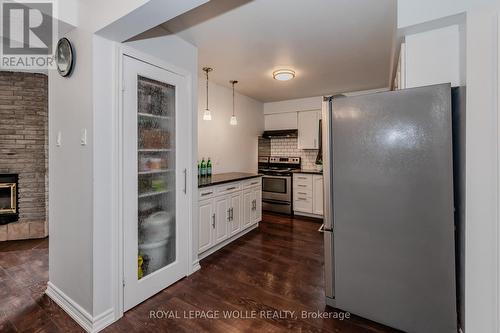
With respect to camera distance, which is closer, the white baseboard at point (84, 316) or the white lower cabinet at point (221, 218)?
the white baseboard at point (84, 316)

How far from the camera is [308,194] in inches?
191

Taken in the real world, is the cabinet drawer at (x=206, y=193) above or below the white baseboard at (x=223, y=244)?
above

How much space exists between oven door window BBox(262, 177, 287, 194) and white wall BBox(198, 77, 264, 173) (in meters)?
0.51

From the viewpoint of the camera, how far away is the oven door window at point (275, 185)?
5016 millimetres

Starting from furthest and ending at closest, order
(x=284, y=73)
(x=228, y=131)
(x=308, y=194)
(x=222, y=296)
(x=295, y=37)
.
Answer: (x=308, y=194), (x=228, y=131), (x=284, y=73), (x=295, y=37), (x=222, y=296)

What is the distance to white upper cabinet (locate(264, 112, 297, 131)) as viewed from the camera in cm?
539

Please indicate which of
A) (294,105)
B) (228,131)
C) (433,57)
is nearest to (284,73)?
(228,131)

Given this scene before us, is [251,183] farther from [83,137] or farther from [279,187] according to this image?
[83,137]

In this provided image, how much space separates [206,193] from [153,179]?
0.77 m

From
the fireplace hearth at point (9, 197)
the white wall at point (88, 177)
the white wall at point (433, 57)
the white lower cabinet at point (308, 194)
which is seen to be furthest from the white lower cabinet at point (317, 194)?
the fireplace hearth at point (9, 197)

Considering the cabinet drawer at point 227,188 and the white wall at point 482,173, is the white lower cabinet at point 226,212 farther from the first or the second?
the white wall at point 482,173

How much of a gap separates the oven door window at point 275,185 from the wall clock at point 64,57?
154 inches

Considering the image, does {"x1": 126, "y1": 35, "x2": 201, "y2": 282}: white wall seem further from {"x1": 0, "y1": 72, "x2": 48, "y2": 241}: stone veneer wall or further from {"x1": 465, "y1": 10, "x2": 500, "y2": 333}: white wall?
{"x1": 0, "y1": 72, "x2": 48, "y2": 241}: stone veneer wall

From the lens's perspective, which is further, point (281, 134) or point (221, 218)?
point (281, 134)
